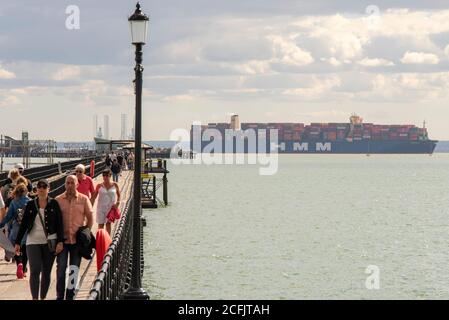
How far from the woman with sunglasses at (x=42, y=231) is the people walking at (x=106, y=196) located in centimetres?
522

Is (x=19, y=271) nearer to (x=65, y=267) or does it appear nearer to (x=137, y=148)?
(x=65, y=267)

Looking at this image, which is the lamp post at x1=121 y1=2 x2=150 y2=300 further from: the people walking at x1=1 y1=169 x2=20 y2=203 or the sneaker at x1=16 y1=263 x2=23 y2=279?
the people walking at x1=1 y1=169 x2=20 y2=203

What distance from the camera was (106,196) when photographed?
16.1 metres

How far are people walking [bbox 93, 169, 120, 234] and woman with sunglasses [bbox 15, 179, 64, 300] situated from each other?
5.22 meters

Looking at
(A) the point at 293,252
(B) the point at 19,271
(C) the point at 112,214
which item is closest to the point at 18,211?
(B) the point at 19,271

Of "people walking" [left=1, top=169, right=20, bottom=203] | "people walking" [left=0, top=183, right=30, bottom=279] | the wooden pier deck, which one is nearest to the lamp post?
the wooden pier deck

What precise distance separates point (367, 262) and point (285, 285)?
862 centimetres

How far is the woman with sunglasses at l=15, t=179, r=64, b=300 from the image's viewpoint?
10.4 m

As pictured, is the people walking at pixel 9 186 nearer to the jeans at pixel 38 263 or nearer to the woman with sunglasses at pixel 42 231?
the woman with sunglasses at pixel 42 231

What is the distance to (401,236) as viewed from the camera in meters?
49.0

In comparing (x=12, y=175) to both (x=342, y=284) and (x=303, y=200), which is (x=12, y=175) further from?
(x=303, y=200)

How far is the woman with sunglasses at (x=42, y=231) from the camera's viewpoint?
10414mm

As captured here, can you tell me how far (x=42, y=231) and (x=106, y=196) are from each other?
18.2 ft

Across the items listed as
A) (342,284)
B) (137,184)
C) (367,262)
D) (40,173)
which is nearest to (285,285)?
(342,284)
